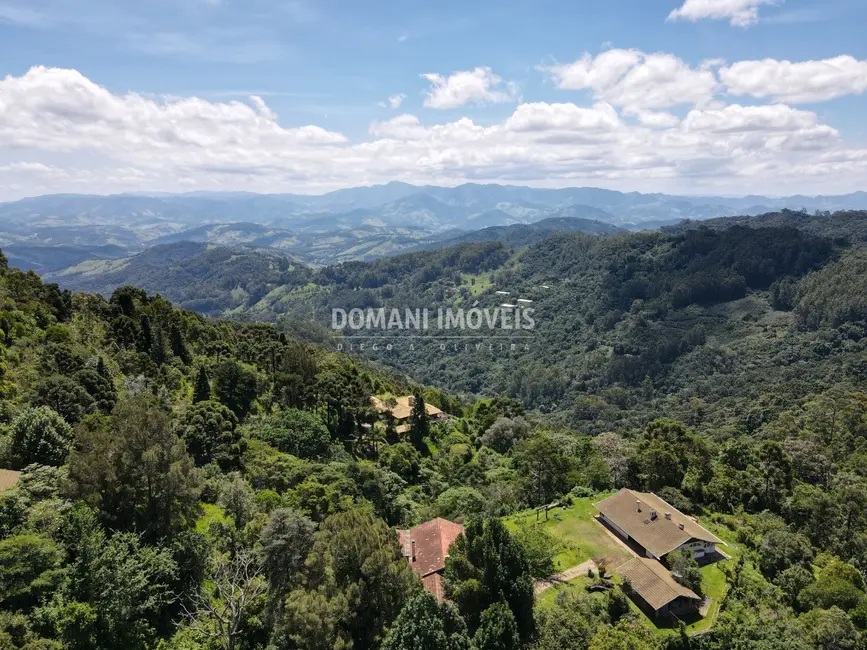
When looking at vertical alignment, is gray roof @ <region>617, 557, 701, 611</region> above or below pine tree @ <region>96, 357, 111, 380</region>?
below

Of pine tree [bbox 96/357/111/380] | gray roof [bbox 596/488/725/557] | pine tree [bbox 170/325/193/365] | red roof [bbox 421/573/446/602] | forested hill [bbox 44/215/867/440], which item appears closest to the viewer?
red roof [bbox 421/573/446/602]

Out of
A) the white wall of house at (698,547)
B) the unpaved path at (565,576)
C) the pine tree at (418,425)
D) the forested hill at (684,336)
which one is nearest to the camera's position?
the unpaved path at (565,576)

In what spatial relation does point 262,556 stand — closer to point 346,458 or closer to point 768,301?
point 346,458

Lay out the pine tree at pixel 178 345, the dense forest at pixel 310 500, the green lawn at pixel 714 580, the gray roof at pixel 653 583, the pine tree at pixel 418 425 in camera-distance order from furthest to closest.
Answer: the pine tree at pixel 418 425, the pine tree at pixel 178 345, the gray roof at pixel 653 583, the green lawn at pixel 714 580, the dense forest at pixel 310 500

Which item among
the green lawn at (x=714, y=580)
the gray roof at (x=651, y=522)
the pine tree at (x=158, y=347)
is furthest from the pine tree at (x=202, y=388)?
the green lawn at (x=714, y=580)

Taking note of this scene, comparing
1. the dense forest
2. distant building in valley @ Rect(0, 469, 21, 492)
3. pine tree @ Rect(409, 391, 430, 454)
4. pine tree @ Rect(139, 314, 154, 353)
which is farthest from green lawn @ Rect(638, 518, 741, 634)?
pine tree @ Rect(139, 314, 154, 353)

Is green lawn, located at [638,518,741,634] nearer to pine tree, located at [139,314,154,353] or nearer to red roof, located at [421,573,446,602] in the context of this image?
red roof, located at [421,573,446,602]

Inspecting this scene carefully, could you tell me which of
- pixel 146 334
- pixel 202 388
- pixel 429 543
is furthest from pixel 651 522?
pixel 146 334

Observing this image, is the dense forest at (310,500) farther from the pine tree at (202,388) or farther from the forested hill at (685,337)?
the forested hill at (685,337)
